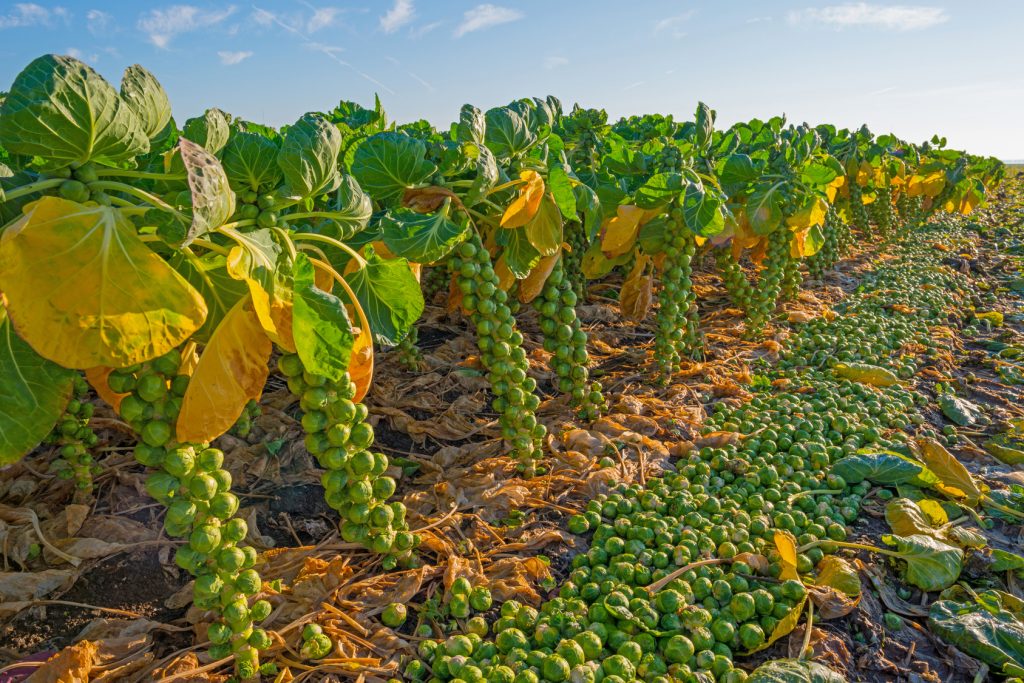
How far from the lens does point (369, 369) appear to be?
A: 1931 millimetres

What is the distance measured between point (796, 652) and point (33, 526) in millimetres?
2806

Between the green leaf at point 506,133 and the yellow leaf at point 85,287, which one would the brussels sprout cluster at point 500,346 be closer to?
the green leaf at point 506,133

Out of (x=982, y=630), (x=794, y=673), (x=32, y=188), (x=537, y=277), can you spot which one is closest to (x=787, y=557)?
(x=794, y=673)

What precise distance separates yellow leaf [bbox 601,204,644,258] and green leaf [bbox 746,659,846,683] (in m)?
2.44

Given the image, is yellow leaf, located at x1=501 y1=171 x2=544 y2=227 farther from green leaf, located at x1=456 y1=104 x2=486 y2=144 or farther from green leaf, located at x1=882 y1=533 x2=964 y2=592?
green leaf, located at x1=882 y1=533 x2=964 y2=592

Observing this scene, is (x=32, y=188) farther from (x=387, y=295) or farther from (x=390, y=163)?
(x=390, y=163)

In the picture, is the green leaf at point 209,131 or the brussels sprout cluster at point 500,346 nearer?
the green leaf at point 209,131

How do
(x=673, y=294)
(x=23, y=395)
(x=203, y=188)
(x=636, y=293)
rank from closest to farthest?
1. (x=203, y=188)
2. (x=23, y=395)
3. (x=673, y=294)
4. (x=636, y=293)

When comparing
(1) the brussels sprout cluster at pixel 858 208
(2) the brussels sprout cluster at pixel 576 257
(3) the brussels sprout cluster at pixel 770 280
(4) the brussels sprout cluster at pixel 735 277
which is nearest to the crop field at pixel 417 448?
(2) the brussels sprout cluster at pixel 576 257

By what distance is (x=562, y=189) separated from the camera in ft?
9.12

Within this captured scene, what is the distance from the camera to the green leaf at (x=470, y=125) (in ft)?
8.17

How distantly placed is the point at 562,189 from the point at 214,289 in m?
1.61

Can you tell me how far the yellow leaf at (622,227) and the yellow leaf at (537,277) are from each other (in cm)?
80

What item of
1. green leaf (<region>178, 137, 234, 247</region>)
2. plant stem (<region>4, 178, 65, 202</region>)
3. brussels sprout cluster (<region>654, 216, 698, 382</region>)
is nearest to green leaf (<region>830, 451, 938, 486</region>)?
brussels sprout cluster (<region>654, 216, 698, 382</region>)
